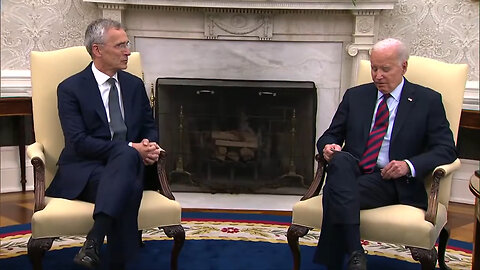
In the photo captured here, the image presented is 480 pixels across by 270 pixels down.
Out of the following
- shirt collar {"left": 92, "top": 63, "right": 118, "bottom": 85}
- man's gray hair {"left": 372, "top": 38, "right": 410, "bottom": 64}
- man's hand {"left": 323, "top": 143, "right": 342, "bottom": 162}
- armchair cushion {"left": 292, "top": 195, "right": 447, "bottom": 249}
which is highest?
man's gray hair {"left": 372, "top": 38, "right": 410, "bottom": 64}

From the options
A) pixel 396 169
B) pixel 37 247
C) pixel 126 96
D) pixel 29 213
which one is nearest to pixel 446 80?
pixel 396 169

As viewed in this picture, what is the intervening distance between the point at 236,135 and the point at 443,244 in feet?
6.31

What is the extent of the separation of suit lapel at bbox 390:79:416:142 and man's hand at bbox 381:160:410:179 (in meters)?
0.15

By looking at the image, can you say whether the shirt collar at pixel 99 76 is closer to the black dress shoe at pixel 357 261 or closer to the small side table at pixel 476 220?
the black dress shoe at pixel 357 261

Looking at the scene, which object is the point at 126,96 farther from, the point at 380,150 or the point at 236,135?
the point at 236,135

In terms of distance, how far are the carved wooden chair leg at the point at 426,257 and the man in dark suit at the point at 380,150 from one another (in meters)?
0.22

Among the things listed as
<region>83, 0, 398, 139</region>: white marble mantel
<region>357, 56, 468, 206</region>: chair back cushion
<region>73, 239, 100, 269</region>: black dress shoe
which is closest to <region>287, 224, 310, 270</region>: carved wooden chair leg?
<region>357, 56, 468, 206</region>: chair back cushion

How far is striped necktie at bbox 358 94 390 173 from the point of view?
99.9 inches

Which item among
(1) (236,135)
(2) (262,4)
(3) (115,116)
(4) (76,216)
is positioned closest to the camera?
(4) (76,216)

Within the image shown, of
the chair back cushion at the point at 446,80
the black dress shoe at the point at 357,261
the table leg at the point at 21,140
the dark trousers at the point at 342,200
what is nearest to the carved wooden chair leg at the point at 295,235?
the dark trousers at the point at 342,200

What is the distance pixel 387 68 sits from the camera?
2490 millimetres

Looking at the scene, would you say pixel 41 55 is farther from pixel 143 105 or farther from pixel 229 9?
pixel 229 9

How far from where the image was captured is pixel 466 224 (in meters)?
3.62

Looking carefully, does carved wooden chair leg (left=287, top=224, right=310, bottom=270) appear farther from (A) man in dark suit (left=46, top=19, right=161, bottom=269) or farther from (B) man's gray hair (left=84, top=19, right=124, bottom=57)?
(B) man's gray hair (left=84, top=19, right=124, bottom=57)
